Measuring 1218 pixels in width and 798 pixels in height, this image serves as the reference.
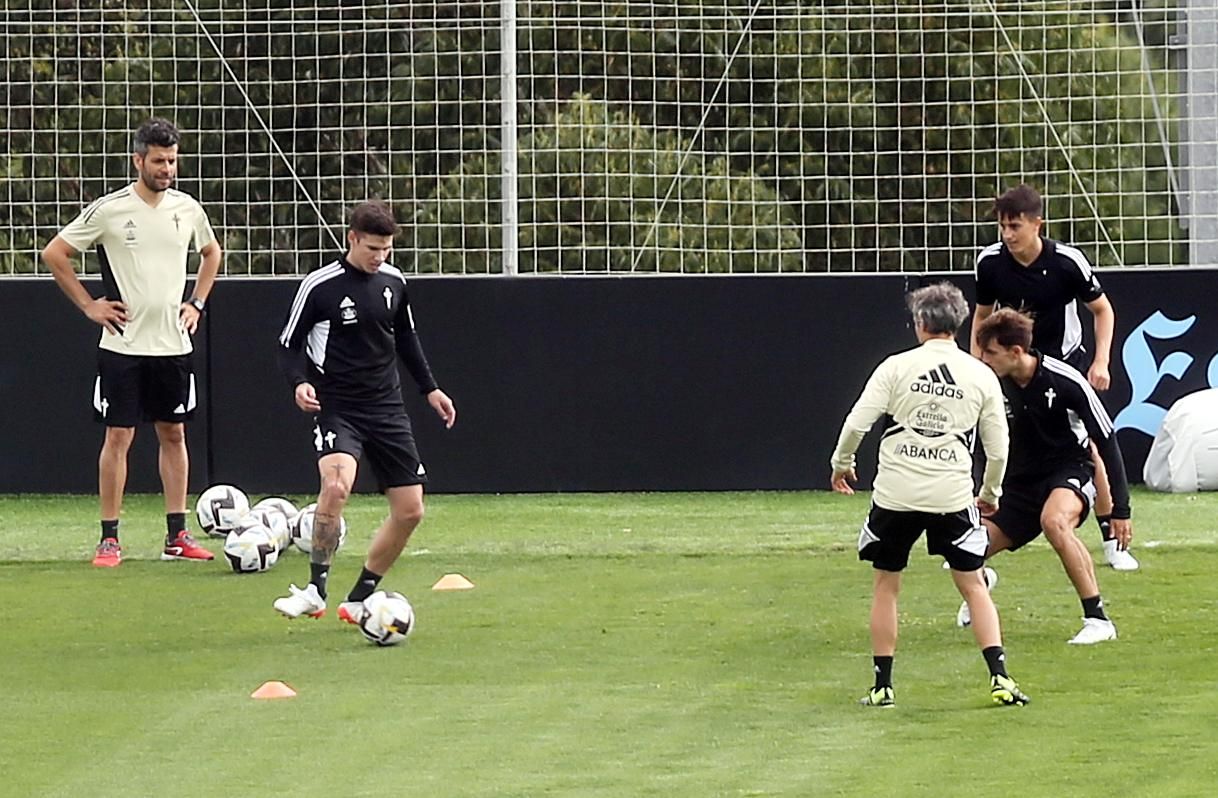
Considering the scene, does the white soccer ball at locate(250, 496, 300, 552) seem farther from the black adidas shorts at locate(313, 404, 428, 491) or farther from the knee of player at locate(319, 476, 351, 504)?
the knee of player at locate(319, 476, 351, 504)

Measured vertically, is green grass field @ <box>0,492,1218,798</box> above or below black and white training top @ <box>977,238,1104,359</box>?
below

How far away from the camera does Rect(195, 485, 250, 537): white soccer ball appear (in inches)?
468

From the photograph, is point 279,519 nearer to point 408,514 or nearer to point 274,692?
point 408,514

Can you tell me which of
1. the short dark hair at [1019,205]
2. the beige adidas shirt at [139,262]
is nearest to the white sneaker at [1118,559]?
the short dark hair at [1019,205]

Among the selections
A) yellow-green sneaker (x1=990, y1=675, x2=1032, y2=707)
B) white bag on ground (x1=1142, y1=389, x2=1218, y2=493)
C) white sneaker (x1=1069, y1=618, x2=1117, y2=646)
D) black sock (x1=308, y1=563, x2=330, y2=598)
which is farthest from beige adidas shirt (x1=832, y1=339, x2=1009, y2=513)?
white bag on ground (x1=1142, y1=389, x2=1218, y2=493)

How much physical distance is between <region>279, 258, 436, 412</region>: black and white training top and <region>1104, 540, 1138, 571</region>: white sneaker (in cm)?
363

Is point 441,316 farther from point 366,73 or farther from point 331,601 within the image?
point 331,601

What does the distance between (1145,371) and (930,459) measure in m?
7.80

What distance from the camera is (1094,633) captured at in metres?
8.50

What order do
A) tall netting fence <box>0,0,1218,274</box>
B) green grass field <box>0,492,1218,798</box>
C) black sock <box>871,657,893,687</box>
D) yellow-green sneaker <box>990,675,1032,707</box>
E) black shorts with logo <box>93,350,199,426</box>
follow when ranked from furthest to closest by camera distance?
tall netting fence <box>0,0,1218,274</box>
black shorts with logo <box>93,350,199,426</box>
black sock <box>871,657,893,687</box>
yellow-green sneaker <box>990,675,1032,707</box>
green grass field <box>0,492,1218,798</box>

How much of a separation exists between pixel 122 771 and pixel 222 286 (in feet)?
28.8

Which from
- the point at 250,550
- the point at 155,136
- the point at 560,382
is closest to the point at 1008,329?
the point at 250,550

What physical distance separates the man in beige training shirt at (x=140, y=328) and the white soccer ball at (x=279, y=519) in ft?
1.32

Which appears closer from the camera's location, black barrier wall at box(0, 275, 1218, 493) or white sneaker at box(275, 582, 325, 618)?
white sneaker at box(275, 582, 325, 618)
